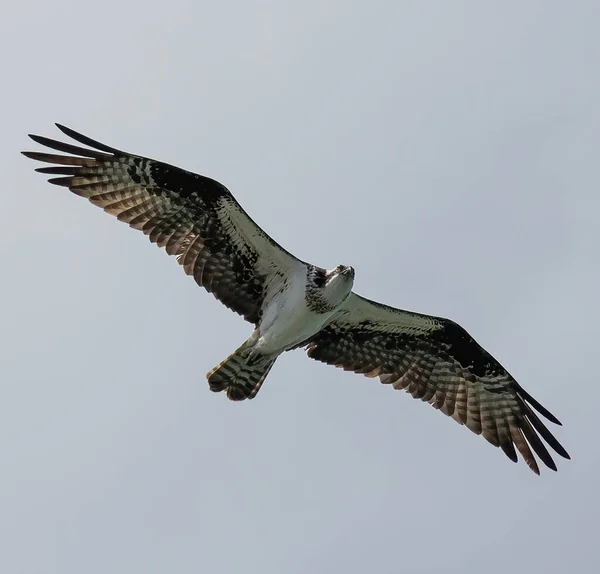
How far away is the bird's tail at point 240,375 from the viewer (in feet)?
47.9

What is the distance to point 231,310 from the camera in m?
14.9

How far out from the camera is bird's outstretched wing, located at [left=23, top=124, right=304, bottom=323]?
46.8 feet

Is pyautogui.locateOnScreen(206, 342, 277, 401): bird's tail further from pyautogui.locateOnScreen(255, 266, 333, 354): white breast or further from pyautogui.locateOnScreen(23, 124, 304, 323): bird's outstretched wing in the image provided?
pyautogui.locateOnScreen(23, 124, 304, 323): bird's outstretched wing

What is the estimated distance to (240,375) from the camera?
14.7 m

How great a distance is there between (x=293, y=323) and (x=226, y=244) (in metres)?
1.22

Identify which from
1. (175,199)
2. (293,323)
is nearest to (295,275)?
(293,323)

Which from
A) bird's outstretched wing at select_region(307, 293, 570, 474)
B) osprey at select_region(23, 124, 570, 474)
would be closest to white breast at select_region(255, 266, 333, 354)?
osprey at select_region(23, 124, 570, 474)

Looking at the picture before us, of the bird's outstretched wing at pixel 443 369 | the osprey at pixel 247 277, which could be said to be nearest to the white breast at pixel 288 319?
the osprey at pixel 247 277

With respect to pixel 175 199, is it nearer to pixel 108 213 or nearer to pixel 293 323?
pixel 108 213

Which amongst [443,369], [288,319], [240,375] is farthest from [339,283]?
[443,369]

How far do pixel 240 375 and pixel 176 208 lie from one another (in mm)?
2101

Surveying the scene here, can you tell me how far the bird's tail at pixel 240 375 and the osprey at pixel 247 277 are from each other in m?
0.01

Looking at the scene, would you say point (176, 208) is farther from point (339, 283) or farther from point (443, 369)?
point (443, 369)

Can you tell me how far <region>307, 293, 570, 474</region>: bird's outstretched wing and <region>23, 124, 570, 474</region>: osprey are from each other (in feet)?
0.06
